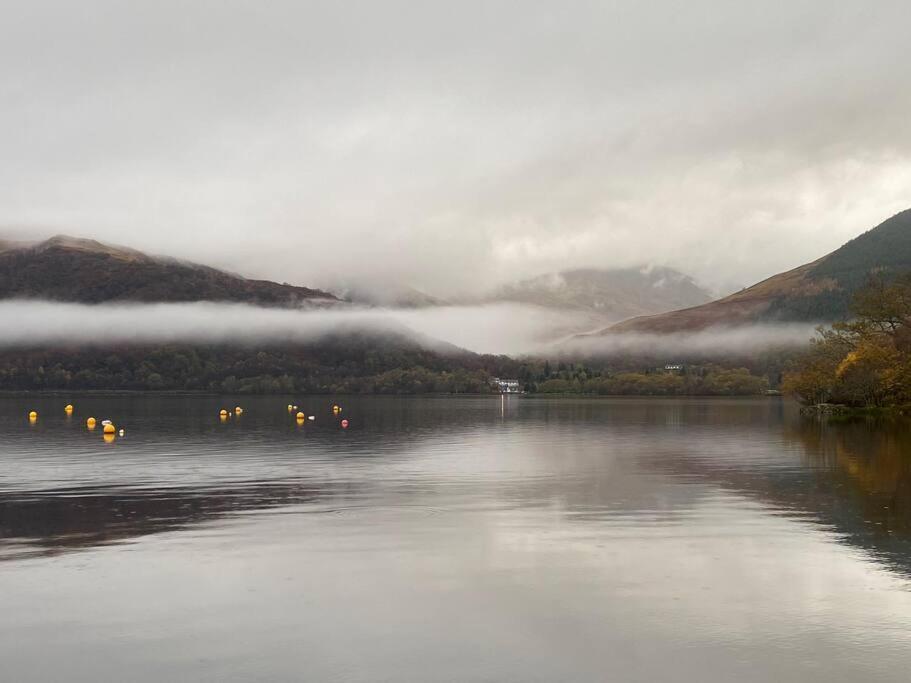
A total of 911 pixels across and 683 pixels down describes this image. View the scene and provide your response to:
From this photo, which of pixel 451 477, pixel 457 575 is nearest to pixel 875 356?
pixel 451 477

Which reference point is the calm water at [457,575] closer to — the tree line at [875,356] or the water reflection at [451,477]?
the water reflection at [451,477]

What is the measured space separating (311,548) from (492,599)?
8465 mm

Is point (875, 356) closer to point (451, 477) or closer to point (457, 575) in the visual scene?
point (451, 477)

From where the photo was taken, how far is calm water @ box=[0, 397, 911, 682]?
55.3 feet

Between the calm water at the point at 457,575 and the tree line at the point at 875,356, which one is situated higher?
the tree line at the point at 875,356

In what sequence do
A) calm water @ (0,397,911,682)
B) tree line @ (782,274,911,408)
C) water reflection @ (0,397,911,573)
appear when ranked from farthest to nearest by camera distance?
1. tree line @ (782,274,911,408)
2. water reflection @ (0,397,911,573)
3. calm water @ (0,397,911,682)

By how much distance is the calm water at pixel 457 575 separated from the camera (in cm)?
1684

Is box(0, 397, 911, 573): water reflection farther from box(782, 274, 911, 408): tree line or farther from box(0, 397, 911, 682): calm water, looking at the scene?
box(782, 274, 911, 408): tree line

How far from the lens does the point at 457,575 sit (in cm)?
2383

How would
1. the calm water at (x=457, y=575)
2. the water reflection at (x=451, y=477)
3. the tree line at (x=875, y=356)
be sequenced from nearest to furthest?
the calm water at (x=457, y=575) < the water reflection at (x=451, y=477) < the tree line at (x=875, y=356)

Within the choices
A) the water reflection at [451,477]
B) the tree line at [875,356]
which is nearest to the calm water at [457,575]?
the water reflection at [451,477]

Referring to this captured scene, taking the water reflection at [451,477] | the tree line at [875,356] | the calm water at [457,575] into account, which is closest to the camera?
the calm water at [457,575]

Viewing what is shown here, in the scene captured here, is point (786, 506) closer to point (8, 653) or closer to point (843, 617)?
point (843, 617)

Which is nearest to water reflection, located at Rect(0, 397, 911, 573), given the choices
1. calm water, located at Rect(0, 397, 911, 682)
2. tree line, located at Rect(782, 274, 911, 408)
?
calm water, located at Rect(0, 397, 911, 682)
